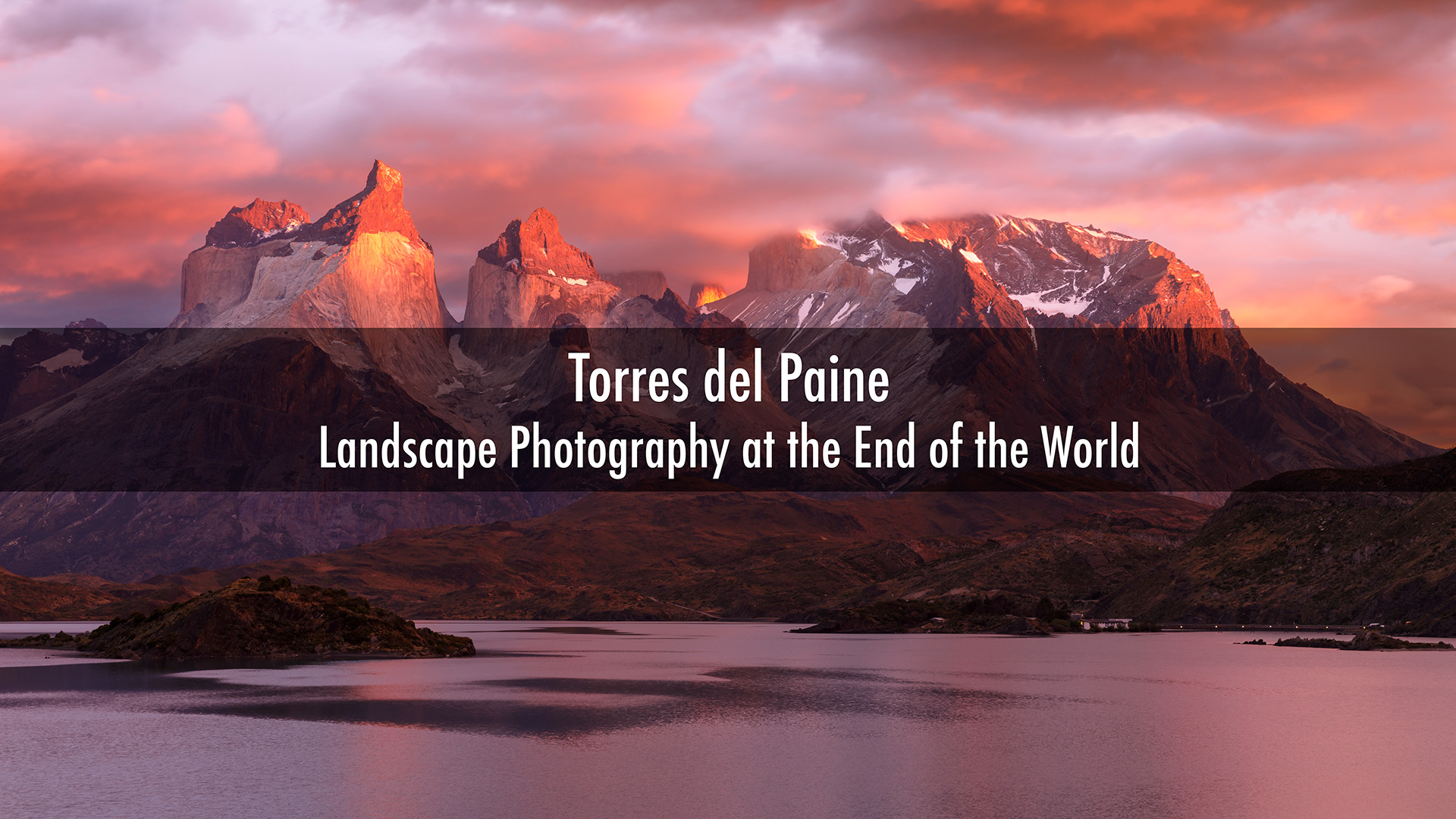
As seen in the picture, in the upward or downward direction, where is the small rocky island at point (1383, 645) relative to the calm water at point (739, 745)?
downward

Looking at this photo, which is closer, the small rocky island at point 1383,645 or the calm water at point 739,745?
the calm water at point 739,745

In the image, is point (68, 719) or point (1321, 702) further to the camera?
point (1321, 702)

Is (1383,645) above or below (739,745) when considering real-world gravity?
below

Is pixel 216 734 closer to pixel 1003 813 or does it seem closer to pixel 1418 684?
pixel 1003 813

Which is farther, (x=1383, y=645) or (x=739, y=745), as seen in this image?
(x=1383, y=645)

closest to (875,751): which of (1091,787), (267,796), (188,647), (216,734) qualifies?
(1091,787)

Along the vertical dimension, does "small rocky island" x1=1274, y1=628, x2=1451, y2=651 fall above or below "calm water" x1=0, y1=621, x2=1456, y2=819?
below

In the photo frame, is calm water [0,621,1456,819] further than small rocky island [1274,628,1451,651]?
No

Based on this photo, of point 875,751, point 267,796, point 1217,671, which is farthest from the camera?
point 1217,671
